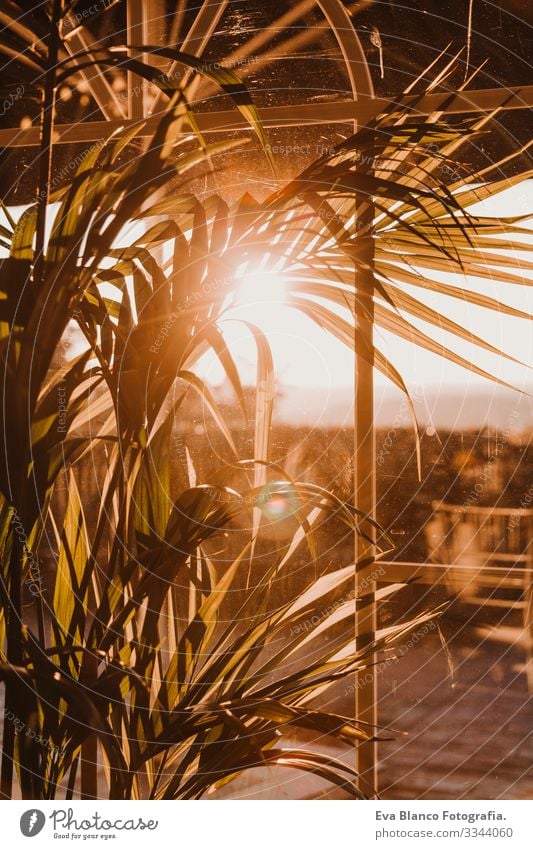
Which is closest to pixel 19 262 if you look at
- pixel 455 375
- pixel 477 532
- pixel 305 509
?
pixel 305 509

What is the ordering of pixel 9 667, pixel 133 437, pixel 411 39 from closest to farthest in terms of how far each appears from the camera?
1. pixel 9 667
2. pixel 133 437
3. pixel 411 39

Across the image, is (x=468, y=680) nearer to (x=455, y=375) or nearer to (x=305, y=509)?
(x=305, y=509)

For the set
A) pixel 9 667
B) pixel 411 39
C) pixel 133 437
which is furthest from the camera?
pixel 411 39

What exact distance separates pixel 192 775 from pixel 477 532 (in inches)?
21.3

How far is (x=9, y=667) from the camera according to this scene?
78 centimetres
